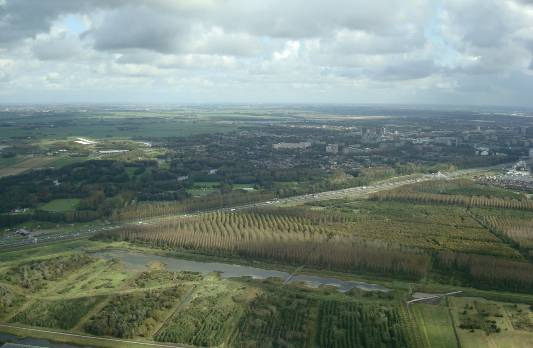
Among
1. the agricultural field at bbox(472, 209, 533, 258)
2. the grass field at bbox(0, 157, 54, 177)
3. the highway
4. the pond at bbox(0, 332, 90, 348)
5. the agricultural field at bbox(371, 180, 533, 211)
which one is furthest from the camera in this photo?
the grass field at bbox(0, 157, 54, 177)

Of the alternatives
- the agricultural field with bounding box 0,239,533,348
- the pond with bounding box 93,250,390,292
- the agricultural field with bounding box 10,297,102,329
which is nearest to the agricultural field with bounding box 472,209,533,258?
the agricultural field with bounding box 0,239,533,348

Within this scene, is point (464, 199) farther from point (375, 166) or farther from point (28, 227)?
point (28, 227)

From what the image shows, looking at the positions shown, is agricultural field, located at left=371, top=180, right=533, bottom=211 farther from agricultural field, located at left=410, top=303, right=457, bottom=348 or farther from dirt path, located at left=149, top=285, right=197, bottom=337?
dirt path, located at left=149, top=285, right=197, bottom=337

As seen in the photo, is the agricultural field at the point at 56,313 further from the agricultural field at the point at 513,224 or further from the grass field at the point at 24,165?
the grass field at the point at 24,165

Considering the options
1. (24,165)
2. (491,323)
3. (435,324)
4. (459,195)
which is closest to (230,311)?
(435,324)

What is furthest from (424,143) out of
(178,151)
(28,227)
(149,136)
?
(28,227)

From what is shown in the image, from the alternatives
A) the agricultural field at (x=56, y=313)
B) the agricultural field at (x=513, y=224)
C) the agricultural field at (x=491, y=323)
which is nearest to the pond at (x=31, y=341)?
the agricultural field at (x=56, y=313)

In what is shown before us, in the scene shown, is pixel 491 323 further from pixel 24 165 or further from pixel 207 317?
pixel 24 165
